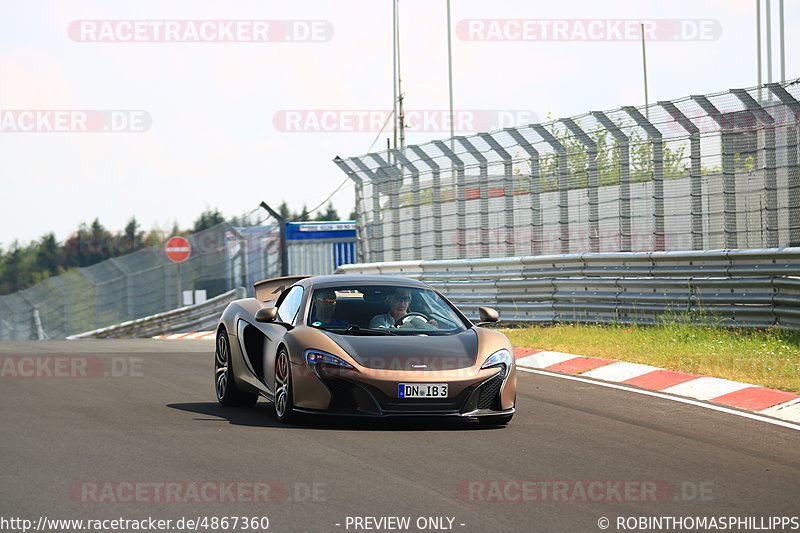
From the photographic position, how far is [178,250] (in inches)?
1286

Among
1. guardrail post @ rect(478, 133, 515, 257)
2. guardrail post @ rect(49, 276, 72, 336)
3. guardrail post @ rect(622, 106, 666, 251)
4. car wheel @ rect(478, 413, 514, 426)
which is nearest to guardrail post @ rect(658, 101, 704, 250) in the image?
guardrail post @ rect(622, 106, 666, 251)

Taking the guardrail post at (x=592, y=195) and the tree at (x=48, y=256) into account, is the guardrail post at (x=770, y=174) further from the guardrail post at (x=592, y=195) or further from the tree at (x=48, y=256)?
the tree at (x=48, y=256)

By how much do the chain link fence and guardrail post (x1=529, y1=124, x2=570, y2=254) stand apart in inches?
0.8

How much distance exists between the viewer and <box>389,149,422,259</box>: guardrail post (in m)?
22.2

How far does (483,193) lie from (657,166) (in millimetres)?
4523

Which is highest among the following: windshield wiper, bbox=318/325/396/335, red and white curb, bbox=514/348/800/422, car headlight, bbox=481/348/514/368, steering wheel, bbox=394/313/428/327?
steering wheel, bbox=394/313/428/327

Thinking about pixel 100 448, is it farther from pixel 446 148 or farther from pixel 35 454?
pixel 446 148

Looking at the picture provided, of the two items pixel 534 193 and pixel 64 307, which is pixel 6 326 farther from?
pixel 534 193

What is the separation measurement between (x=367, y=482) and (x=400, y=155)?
16012mm

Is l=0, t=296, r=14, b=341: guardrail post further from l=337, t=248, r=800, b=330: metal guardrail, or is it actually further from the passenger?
the passenger

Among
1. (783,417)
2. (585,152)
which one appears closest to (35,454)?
(783,417)

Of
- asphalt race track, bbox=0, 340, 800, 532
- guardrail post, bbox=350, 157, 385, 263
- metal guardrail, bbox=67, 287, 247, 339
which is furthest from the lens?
metal guardrail, bbox=67, 287, 247, 339

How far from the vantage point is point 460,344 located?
899cm

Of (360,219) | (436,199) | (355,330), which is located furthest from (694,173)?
(360,219)
